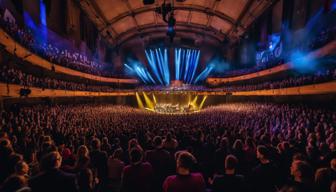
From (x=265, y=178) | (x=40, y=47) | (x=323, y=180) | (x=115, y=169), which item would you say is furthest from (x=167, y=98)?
(x=323, y=180)

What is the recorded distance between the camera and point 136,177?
13.4 ft

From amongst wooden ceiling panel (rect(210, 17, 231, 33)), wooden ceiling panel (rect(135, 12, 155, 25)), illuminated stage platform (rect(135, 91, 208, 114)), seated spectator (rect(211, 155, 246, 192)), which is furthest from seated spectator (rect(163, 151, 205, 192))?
illuminated stage platform (rect(135, 91, 208, 114))

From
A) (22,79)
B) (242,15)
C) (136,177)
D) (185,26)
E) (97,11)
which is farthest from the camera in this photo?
(185,26)

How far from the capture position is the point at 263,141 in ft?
24.0

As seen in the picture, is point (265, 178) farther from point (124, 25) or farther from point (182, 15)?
point (124, 25)

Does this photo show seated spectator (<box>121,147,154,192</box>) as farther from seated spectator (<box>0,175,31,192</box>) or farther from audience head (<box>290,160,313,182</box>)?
audience head (<box>290,160,313,182</box>)

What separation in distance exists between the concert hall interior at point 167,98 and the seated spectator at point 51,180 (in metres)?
0.01

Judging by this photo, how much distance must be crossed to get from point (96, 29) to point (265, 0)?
69.4 feet

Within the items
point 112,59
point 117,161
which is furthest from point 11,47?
point 112,59

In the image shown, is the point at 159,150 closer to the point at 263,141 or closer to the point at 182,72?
the point at 263,141

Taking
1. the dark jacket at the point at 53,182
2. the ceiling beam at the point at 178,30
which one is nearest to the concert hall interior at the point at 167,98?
the dark jacket at the point at 53,182

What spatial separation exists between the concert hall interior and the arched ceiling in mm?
206

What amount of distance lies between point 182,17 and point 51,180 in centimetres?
3447

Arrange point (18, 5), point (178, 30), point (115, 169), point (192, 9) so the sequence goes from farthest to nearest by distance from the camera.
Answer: point (178, 30) → point (192, 9) → point (18, 5) → point (115, 169)
